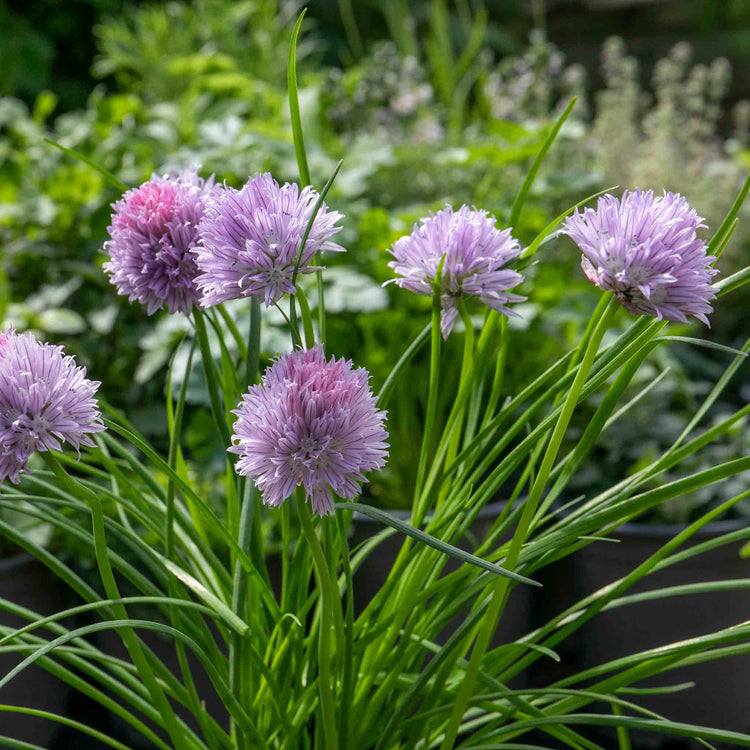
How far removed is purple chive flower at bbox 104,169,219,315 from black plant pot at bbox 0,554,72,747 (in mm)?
682

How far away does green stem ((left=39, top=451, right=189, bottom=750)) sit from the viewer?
20.1 inches

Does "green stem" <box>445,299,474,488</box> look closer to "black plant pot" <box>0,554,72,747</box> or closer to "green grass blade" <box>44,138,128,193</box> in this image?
"green grass blade" <box>44,138,128,193</box>

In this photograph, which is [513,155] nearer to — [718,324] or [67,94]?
[718,324]

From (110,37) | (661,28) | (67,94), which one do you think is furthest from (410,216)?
(661,28)

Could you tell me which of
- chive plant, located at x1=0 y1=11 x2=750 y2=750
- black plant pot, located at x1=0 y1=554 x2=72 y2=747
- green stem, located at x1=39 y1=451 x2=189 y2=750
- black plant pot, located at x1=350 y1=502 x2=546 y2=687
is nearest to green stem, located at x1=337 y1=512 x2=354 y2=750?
chive plant, located at x1=0 y1=11 x2=750 y2=750

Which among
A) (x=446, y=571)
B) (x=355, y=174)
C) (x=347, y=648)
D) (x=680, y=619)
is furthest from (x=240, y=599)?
(x=355, y=174)

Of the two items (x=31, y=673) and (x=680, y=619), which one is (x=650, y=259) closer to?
(x=680, y=619)

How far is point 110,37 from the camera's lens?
8.89ft

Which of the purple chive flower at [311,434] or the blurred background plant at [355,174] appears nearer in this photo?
the purple chive flower at [311,434]

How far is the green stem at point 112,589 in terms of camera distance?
51 cm

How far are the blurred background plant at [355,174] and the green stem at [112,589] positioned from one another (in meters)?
0.33

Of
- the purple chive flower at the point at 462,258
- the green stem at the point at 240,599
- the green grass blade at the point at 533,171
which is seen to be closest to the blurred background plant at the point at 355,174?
the green grass blade at the point at 533,171

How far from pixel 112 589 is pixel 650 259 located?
381mm

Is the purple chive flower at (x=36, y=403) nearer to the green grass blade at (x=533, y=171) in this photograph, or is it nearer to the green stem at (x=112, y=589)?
the green stem at (x=112, y=589)
